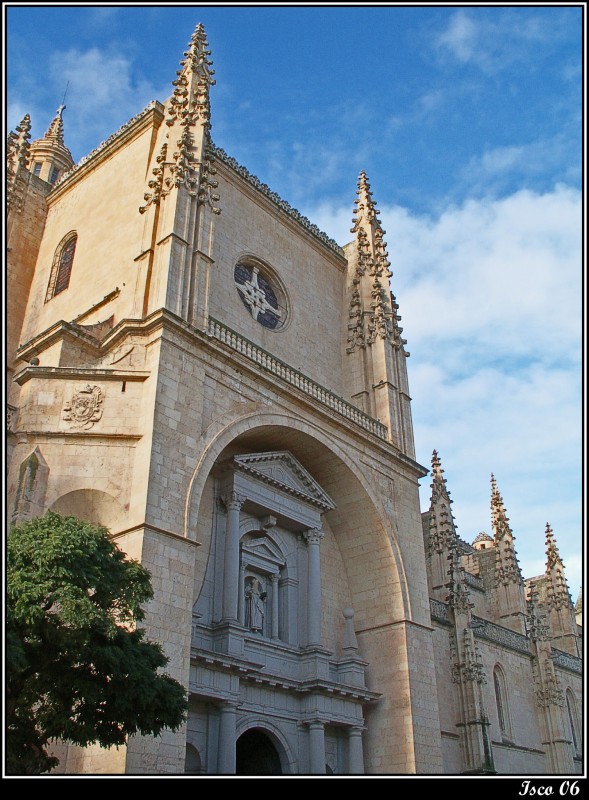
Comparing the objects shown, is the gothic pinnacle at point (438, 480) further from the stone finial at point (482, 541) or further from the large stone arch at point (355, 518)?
the stone finial at point (482, 541)

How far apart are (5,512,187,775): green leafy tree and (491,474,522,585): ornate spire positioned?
20.8m

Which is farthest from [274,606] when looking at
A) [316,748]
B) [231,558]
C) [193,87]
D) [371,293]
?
[193,87]

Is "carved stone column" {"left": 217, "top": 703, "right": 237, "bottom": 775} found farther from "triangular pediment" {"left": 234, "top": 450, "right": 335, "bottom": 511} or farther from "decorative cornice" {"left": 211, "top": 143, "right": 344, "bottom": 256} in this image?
"decorative cornice" {"left": 211, "top": 143, "right": 344, "bottom": 256}

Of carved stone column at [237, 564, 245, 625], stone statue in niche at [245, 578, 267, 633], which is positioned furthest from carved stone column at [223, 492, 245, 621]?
stone statue in niche at [245, 578, 267, 633]

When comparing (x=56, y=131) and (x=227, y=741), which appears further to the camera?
(x=56, y=131)

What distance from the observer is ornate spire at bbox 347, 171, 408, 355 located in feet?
79.7

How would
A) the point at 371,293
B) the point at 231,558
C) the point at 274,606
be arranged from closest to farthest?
1. the point at 231,558
2. the point at 274,606
3. the point at 371,293

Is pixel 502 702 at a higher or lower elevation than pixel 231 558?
lower

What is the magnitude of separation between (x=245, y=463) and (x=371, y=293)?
9074mm

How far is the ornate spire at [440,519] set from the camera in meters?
25.3

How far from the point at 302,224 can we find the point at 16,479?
13.3 m

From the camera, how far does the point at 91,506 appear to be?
590 inches

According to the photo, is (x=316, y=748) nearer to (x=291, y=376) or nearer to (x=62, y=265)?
(x=291, y=376)

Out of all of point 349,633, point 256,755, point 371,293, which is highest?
point 371,293
